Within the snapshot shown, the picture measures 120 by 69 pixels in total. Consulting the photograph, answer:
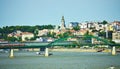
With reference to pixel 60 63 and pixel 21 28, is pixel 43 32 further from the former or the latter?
pixel 60 63

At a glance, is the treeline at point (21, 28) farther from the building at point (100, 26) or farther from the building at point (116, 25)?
the building at point (116, 25)

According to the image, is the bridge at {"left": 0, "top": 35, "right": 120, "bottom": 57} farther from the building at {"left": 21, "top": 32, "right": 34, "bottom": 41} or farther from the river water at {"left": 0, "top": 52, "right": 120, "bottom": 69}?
the building at {"left": 21, "top": 32, "right": 34, "bottom": 41}

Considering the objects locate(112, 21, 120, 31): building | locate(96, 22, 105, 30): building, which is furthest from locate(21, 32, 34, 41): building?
locate(112, 21, 120, 31): building

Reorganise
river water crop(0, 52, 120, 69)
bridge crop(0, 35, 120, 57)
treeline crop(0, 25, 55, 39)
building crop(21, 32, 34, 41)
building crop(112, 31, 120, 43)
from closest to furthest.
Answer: river water crop(0, 52, 120, 69)
bridge crop(0, 35, 120, 57)
building crop(112, 31, 120, 43)
building crop(21, 32, 34, 41)
treeline crop(0, 25, 55, 39)

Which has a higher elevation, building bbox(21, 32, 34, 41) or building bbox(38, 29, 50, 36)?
building bbox(38, 29, 50, 36)

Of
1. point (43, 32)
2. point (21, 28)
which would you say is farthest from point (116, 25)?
point (21, 28)

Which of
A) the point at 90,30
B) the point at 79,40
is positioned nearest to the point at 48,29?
the point at 90,30

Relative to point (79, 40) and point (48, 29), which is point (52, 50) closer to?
point (79, 40)

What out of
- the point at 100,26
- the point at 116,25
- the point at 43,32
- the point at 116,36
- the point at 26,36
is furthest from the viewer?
the point at 100,26

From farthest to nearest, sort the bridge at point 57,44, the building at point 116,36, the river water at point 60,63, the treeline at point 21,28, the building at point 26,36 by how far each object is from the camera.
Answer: the treeline at point 21,28 < the building at point 26,36 < the building at point 116,36 < the bridge at point 57,44 < the river water at point 60,63

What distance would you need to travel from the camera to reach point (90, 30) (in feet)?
502

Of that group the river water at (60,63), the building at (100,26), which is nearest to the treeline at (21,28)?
the building at (100,26)

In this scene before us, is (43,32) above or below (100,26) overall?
below

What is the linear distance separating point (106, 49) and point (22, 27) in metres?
55.9
